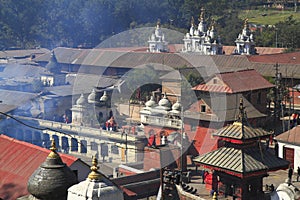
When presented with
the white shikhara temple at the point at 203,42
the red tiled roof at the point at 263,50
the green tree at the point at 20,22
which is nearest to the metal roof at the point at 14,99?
the white shikhara temple at the point at 203,42

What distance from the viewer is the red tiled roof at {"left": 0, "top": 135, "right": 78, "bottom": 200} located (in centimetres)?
1531

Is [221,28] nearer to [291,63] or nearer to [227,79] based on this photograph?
[291,63]

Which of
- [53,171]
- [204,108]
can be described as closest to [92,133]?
→ [204,108]

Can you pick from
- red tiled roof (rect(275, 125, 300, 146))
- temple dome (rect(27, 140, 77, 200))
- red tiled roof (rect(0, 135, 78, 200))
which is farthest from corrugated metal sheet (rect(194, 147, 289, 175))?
red tiled roof (rect(275, 125, 300, 146))

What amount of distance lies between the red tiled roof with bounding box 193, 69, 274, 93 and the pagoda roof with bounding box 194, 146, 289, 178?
15365 millimetres

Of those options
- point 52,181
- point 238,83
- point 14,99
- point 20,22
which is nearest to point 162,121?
point 238,83

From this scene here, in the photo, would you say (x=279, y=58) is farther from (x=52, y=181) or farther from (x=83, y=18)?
(x=52, y=181)

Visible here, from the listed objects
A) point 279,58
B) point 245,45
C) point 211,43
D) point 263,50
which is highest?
point 211,43

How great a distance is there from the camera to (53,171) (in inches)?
343

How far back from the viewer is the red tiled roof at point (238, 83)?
95.5 feet

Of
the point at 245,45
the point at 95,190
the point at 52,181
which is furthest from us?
the point at 245,45

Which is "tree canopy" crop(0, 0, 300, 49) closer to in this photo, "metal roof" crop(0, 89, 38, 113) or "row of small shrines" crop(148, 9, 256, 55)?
"row of small shrines" crop(148, 9, 256, 55)

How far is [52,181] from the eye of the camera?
8609mm

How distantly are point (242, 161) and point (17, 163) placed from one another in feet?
20.2
